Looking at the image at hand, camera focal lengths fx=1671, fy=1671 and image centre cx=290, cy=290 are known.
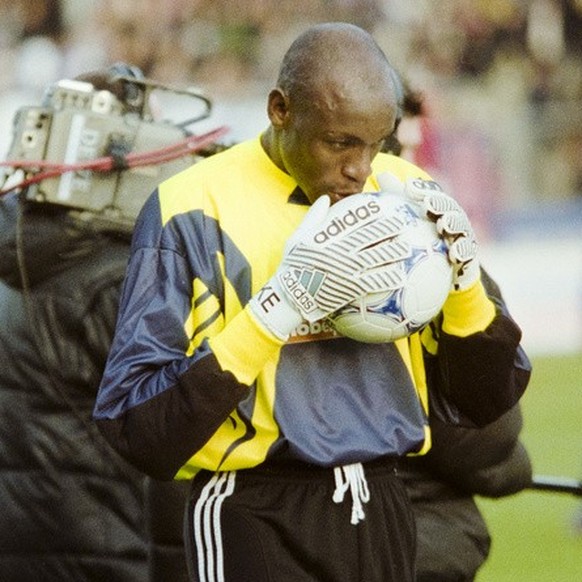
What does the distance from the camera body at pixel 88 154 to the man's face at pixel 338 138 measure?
3.50 feet

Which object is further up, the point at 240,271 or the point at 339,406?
the point at 240,271

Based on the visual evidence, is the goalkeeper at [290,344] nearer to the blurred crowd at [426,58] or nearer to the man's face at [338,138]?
the man's face at [338,138]

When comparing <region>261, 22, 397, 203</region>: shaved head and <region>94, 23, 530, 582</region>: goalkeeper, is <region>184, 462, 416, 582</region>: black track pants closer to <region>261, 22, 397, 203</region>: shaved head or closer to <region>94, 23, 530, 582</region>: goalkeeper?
<region>94, 23, 530, 582</region>: goalkeeper

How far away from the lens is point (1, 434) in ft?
14.6

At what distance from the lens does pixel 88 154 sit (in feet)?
13.5

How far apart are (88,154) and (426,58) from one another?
1153 centimetres

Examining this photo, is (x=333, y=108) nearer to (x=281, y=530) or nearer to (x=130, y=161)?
(x=281, y=530)

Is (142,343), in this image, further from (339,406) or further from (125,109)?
(125,109)

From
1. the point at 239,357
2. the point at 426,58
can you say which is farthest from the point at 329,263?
the point at 426,58

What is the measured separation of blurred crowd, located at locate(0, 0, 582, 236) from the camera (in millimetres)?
14492

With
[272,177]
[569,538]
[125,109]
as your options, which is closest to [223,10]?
[569,538]

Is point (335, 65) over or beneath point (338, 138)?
over

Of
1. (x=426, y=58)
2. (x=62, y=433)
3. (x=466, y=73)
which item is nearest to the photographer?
(x=62, y=433)

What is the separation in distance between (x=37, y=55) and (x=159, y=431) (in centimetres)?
1189
